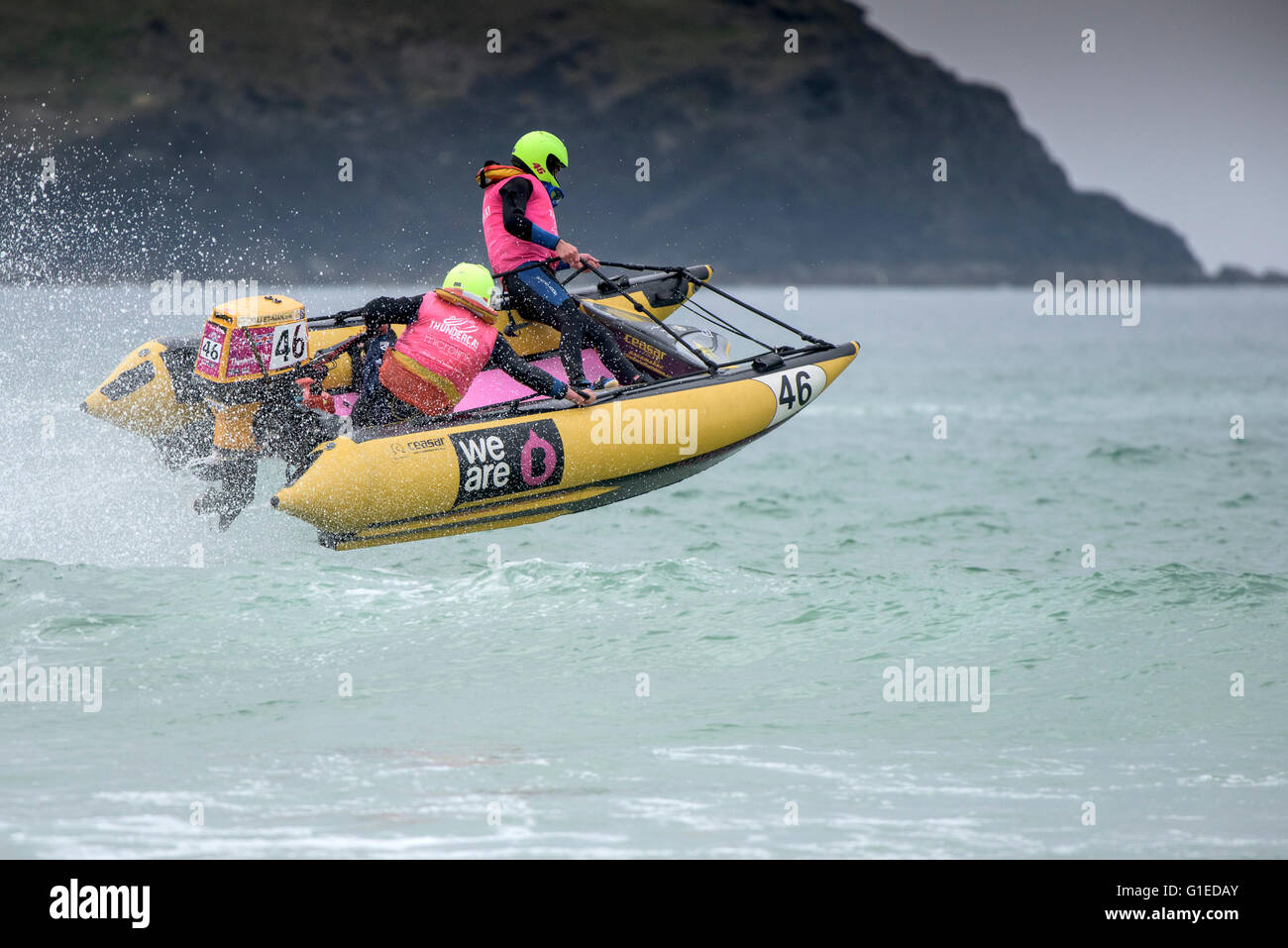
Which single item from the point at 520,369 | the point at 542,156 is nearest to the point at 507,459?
the point at 520,369

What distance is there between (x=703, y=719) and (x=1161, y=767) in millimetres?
2012

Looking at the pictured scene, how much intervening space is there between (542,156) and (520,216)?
0.44 m

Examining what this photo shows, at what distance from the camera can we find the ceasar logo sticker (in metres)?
7.71

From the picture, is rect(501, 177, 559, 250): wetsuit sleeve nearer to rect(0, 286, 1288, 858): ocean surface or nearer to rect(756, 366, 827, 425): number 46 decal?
rect(756, 366, 827, 425): number 46 decal

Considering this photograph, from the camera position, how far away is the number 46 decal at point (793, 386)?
898cm

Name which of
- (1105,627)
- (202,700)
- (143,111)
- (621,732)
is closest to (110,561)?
(202,700)

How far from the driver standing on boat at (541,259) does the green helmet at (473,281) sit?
0.48m

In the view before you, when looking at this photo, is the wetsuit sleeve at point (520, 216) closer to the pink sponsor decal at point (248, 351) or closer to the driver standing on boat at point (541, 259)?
the driver standing on boat at point (541, 259)

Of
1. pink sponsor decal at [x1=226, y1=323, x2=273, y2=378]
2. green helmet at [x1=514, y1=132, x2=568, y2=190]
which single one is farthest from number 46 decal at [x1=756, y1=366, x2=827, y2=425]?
pink sponsor decal at [x1=226, y1=323, x2=273, y2=378]

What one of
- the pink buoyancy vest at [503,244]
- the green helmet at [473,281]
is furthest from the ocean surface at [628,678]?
the pink buoyancy vest at [503,244]

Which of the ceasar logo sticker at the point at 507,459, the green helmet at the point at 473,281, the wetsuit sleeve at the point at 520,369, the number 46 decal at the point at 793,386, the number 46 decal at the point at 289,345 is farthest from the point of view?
the number 46 decal at the point at 793,386

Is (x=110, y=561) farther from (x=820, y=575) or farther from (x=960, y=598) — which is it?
(x=960, y=598)

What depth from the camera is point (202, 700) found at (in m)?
6.60

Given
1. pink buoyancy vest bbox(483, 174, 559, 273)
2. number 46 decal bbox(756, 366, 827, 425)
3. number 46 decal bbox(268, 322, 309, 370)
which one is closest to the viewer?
number 46 decal bbox(268, 322, 309, 370)
